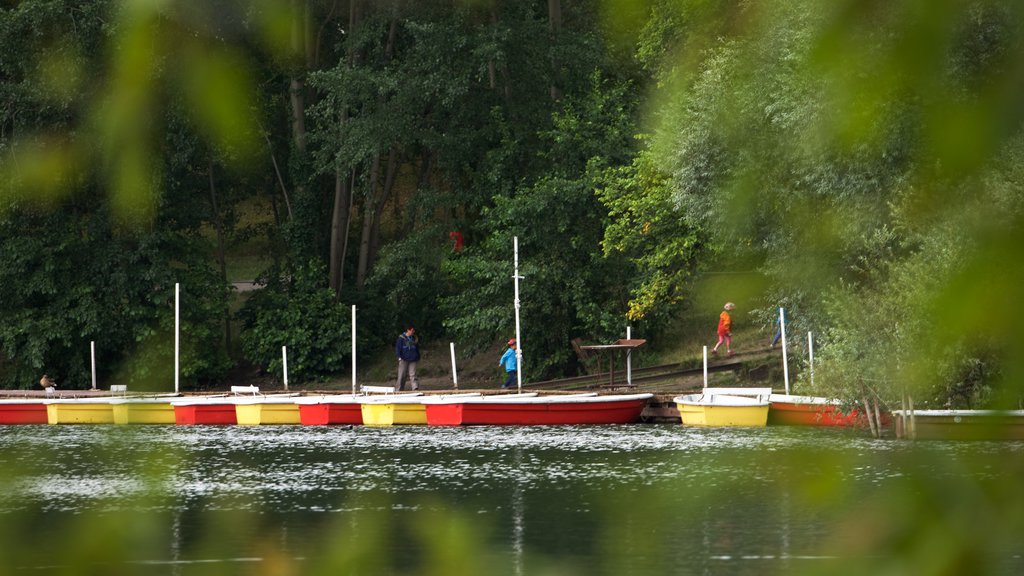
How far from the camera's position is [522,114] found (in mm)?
43438

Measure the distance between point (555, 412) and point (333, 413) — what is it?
6492 millimetres

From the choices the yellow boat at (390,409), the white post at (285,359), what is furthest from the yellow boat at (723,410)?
the white post at (285,359)

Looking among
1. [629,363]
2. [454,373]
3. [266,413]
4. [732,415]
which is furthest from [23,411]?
[732,415]

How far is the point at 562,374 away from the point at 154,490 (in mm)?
42838

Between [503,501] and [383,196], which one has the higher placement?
[383,196]

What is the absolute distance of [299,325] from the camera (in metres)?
47.5

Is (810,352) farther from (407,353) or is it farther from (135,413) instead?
(135,413)

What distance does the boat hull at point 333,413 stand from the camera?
41750mm

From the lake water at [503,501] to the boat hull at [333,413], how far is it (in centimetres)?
47

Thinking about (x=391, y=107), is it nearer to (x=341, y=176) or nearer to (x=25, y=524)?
(x=341, y=176)

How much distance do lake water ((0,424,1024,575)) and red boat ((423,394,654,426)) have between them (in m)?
0.33

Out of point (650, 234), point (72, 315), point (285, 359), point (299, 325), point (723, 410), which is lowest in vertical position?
A: point (723, 410)

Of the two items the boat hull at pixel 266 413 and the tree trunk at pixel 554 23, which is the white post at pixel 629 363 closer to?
the tree trunk at pixel 554 23

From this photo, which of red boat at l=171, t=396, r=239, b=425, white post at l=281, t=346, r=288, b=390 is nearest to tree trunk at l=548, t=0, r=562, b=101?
white post at l=281, t=346, r=288, b=390
